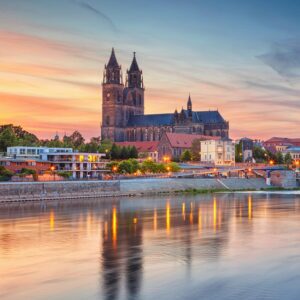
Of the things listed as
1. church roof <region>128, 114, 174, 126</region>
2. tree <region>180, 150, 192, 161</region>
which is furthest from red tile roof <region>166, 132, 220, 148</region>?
church roof <region>128, 114, 174, 126</region>

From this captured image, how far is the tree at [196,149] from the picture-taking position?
488 ft

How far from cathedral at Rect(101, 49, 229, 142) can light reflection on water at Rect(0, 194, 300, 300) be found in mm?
128813

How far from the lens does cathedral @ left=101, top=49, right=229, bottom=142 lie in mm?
181750

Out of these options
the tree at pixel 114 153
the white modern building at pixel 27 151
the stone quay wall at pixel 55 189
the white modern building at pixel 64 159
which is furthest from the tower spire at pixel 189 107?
the stone quay wall at pixel 55 189

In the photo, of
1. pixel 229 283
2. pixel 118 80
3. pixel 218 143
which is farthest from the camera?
pixel 118 80

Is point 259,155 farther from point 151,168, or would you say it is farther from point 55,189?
point 55,189

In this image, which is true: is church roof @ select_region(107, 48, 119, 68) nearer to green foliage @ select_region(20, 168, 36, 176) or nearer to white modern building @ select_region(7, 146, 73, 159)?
white modern building @ select_region(7, 146, 73, 159)

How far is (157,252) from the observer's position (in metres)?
32.2

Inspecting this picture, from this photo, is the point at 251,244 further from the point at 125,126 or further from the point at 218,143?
the point at 125,126

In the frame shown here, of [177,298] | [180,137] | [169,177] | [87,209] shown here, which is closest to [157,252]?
[177,298]

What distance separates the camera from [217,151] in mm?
144875

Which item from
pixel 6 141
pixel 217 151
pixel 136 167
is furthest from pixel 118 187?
pixel 217 151

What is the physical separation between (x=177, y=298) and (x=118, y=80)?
170 meters

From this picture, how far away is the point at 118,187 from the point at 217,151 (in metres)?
63.1
